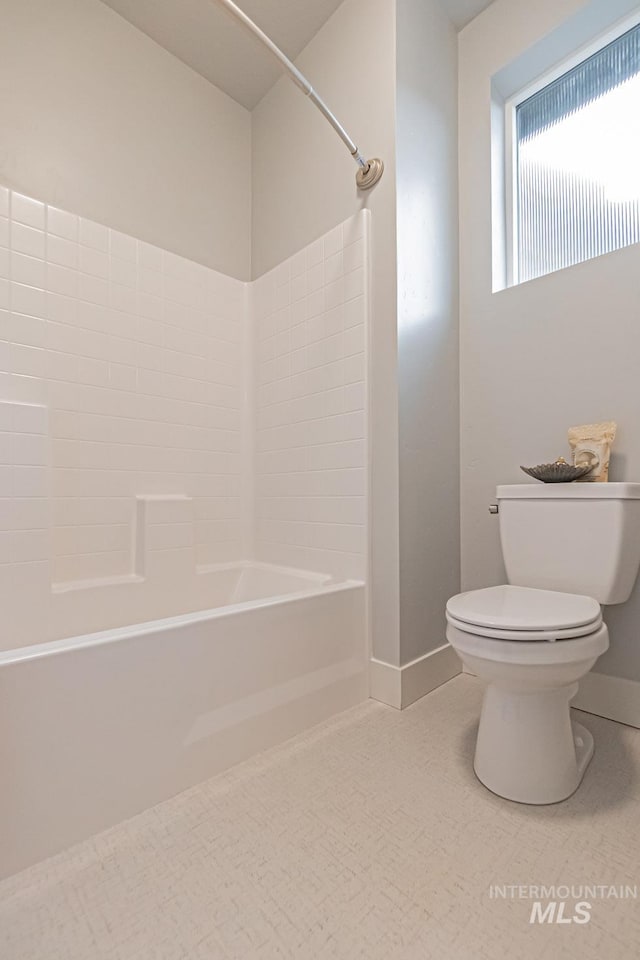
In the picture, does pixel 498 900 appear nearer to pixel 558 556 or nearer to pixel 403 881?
pixel 403 881

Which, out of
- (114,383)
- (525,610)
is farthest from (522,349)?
(114,383)

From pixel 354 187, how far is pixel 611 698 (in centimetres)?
194

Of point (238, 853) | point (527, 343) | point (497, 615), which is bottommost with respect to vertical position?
point (238, 853)

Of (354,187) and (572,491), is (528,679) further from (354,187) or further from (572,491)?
(354,187)

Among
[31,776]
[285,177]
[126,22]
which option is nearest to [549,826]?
[31,776]

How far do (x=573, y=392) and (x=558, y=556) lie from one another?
570 millimetres

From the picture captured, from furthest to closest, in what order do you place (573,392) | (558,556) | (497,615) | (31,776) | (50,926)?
(573,392)
(558,556)
(497,615)
(31,776)
(50,926)

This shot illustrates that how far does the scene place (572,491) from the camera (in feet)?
4.45

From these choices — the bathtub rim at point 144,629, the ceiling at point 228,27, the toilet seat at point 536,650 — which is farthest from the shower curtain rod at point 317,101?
the toilet seat at point 536,650

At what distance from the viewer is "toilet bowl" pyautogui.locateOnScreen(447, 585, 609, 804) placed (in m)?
1.01

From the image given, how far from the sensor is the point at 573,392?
5.11 ft

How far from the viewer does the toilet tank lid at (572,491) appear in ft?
4.17

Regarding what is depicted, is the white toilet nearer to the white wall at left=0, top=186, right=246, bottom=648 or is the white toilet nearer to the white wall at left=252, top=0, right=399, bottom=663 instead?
the white wall at left=252, top=0, right=399, bottom=663

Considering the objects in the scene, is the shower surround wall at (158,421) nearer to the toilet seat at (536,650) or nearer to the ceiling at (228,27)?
the toilet seat at (536,650)
